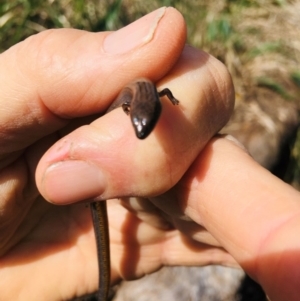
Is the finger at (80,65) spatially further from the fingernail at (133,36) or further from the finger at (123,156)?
the finger at (123,156)

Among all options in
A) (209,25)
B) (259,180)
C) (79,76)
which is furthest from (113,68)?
(209,25)

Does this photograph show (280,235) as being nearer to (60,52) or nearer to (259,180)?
(259,180)

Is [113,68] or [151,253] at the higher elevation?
[113,68]

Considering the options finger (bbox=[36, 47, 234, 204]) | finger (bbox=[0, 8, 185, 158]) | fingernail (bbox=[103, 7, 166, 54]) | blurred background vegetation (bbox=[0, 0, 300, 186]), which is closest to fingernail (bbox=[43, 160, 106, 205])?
finger (bbox=[36, 47, 234, 204])

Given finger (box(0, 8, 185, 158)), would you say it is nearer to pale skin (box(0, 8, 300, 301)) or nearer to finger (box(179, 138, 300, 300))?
pale skin (box(0, 8, 300, 301))

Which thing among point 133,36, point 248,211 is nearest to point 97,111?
point 133,36

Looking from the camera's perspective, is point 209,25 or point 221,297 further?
point 209,25

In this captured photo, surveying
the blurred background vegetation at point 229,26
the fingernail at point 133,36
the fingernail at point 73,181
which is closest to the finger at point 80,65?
the fingernail at point 133,36
